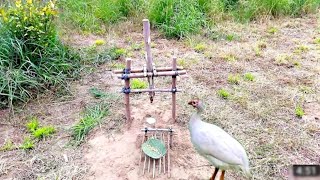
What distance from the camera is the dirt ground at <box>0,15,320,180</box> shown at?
8.70ft

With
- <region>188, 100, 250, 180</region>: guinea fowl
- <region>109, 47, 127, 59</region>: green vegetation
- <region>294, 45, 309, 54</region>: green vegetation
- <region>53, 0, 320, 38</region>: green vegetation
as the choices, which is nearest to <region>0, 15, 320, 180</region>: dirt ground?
<region>294, 45, 309, 54</region>: green vegetation

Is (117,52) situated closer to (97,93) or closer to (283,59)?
(97,93)

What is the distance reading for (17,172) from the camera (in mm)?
2605

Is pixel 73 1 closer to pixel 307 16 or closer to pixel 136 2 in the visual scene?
pixel 136 2

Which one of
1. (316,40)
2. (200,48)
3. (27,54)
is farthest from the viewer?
(316,40)

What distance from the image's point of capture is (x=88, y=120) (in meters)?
3.13

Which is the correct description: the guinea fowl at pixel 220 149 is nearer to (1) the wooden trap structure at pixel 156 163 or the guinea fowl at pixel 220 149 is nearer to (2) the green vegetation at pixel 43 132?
(1) the wooden trap structure at pixel 156 163

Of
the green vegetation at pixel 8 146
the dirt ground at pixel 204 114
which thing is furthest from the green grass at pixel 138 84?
the green vegetation at pixel 8 146

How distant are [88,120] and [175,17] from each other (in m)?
2.52

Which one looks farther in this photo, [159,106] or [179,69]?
[159,106]

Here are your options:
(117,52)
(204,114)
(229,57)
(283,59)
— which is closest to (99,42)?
(117,52)

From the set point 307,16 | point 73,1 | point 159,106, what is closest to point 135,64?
point 159,106

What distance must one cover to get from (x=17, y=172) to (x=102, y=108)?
100 centimetres

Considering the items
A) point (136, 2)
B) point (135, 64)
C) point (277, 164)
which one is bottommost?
point (277, 164)
